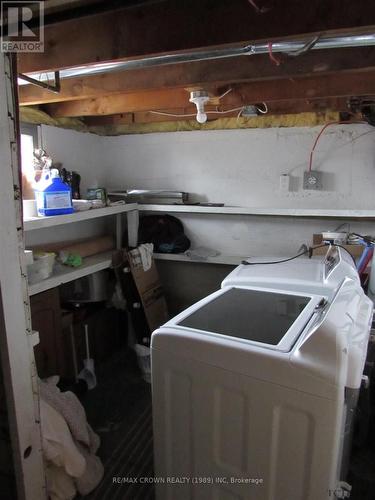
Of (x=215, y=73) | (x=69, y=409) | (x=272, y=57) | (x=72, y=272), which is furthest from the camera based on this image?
(x=72, y=272)

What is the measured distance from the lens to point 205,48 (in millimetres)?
1112

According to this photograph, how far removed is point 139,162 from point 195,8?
2.09 metres

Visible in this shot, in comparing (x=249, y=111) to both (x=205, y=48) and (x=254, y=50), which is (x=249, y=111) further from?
(x=205, y=48)

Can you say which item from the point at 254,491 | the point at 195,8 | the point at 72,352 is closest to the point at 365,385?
the point at 254,491

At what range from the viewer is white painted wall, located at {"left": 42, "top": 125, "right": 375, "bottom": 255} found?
8.24ft

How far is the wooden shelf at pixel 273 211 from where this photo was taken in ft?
7.66

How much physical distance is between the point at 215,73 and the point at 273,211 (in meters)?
1.22

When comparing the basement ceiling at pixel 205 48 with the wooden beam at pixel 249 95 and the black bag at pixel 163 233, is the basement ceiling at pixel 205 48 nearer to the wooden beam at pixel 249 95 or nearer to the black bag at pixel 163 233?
the wooden beam at pixel 249 95

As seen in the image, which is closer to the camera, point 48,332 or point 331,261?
point 331,261

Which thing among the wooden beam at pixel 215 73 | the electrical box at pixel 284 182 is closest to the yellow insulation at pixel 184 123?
the electrical box at pixel 284 182

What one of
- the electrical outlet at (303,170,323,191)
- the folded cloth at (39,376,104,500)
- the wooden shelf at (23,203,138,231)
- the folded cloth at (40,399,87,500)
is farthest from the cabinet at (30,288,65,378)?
the electrical outlet at (303,170,323,191)

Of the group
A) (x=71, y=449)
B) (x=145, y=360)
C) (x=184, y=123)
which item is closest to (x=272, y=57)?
(x=184, y=123)

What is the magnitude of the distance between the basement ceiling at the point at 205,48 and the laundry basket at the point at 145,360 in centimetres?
169

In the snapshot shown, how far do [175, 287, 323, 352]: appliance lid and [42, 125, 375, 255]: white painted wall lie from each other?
128cm
